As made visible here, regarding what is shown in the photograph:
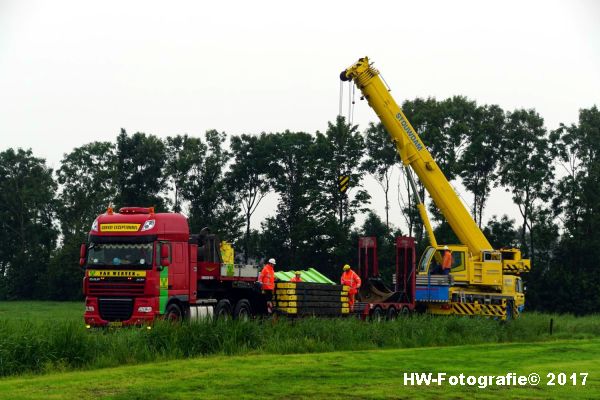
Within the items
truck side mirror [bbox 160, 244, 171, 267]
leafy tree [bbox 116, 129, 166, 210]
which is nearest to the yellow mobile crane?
truck side mirror [bbox 160, 244, 171, 267]

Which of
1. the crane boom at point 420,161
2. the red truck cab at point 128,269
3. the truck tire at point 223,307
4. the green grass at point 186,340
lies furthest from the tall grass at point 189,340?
the crane boom at point 420,161

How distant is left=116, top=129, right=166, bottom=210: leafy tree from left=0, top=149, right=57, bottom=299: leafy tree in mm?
11326

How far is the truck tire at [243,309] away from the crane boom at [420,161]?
12430 mm

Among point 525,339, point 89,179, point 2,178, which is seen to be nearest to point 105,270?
point 525,339

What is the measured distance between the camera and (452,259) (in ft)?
126

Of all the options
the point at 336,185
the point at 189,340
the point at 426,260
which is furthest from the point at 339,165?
the point at 189,340

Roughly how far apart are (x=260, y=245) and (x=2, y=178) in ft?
100

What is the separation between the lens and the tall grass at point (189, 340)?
17.6 metres

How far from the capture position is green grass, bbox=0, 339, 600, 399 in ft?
46.4

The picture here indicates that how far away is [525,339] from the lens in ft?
101

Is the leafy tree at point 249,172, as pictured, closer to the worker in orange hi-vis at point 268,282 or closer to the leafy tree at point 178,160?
the leafy tree at point 178,160

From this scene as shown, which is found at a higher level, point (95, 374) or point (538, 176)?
point (538, 176)

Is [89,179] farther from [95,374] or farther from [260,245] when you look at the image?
[95,374]

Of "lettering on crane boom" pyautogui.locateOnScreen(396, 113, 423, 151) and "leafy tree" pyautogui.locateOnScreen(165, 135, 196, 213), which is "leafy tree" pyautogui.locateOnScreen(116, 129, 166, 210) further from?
"lettering on crane boom" pyautogui.locateOnScreen(396, 113, 423, 151)
